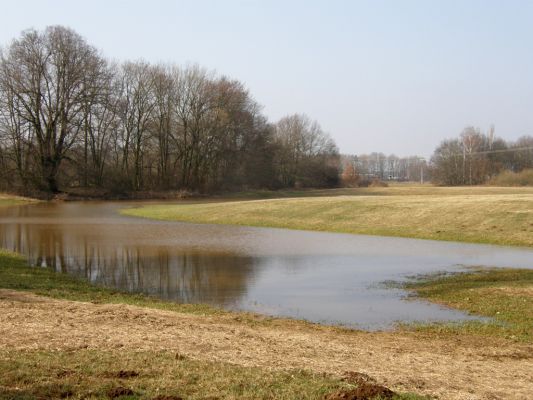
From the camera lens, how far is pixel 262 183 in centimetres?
8888

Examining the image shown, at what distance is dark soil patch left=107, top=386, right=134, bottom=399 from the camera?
19.5 feet

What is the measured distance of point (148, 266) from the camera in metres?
20.2

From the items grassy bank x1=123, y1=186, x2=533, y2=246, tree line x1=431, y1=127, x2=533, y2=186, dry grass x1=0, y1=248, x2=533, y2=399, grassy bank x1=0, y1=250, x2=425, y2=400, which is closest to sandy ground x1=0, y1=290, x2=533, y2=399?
dry grass x1=0, y1=248, x2=533, y2=399

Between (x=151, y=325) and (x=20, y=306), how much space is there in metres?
3.16

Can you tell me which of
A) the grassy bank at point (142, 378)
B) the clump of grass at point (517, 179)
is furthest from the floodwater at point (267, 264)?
the clump of grass at point (517, 179)

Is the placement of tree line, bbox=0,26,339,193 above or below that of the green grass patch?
above

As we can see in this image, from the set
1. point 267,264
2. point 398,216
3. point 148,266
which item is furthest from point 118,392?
point 398,216

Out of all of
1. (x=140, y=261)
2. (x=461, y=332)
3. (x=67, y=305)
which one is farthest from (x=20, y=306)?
(x=140, y=261)

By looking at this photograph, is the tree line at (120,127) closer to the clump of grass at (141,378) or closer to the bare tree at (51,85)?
the bare tree at (51,85)

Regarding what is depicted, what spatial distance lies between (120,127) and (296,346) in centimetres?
7173

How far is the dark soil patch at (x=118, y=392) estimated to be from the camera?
595 centimetres

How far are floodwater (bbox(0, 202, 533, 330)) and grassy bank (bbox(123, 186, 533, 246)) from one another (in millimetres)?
2207

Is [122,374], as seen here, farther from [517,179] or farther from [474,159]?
[474,159]

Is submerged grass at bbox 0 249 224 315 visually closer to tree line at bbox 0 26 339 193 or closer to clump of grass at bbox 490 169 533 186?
tree line at bbox 0 26 339 193
